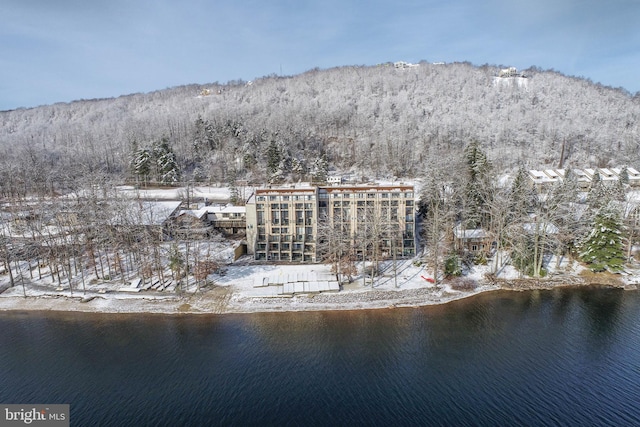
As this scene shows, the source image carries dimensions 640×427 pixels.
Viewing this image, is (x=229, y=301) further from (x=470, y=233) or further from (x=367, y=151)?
(x=367, y=151)

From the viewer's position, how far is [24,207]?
63656 millimetres

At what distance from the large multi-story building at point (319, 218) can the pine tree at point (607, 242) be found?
21085 mm

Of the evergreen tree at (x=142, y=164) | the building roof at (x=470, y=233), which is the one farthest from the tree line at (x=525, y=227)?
the evergreen tree at (x=142, y=164)

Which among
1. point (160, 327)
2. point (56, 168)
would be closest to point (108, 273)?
point (160, 327)

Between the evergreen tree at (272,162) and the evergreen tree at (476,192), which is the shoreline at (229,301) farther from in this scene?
the evergreen tree at (272,162)

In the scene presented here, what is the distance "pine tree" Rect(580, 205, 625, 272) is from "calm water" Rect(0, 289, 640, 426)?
5399 mm

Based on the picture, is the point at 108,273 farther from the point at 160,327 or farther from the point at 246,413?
the point at 246,413

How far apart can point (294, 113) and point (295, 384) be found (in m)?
123

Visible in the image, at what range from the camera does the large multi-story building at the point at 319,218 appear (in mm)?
49656

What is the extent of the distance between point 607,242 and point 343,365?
119 feet

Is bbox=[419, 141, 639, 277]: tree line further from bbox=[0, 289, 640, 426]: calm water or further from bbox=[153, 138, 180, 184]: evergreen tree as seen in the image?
bbox=[153, 138, 180, 184]: evergreen tree

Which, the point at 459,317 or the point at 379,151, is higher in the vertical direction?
the point at 379,151

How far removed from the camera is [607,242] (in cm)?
4409

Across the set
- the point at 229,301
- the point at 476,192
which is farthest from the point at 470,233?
the point at 229,301
